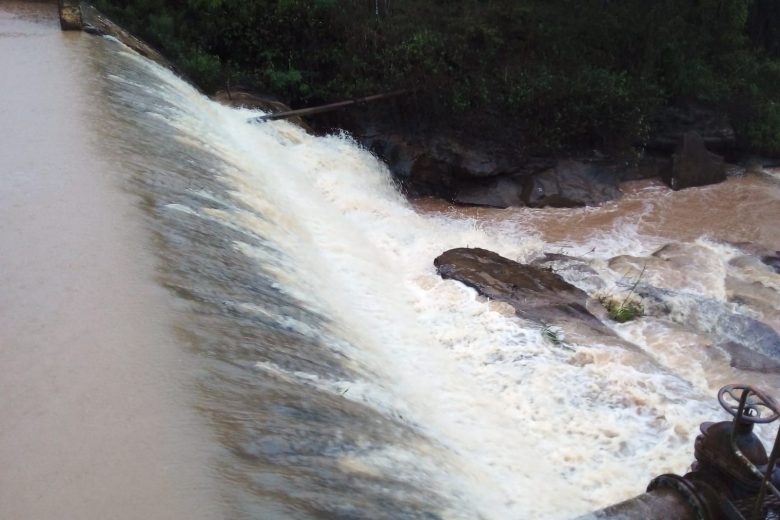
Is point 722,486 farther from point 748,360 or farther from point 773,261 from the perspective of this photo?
point 773,261

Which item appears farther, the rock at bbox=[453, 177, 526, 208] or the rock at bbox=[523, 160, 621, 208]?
the rock at bbox=[453, 177, 526, 208]

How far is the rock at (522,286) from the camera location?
6918 mm

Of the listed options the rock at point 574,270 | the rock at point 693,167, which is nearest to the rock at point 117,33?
the rock at point 574,270

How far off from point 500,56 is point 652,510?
11.8 metres

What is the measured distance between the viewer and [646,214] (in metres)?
11.7

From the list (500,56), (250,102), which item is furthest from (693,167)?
(250,102)

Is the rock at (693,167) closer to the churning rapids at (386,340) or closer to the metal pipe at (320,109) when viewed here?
the churning rapids at (386,340)

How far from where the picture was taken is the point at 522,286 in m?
7.48

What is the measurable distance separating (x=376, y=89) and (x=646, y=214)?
5.59 metres

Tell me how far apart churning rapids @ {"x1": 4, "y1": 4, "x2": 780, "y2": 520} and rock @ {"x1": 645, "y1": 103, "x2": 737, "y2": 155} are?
3.67m

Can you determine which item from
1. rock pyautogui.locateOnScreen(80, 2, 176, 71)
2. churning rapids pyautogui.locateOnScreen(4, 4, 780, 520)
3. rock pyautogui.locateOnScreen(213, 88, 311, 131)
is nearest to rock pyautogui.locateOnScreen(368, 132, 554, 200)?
rock pyautogui.locateOnScreen(213, 88, 311, 131)

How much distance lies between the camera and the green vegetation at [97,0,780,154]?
13.1 meters

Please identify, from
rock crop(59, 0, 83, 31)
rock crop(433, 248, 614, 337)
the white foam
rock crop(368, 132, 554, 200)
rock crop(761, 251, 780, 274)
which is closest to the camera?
the white foam

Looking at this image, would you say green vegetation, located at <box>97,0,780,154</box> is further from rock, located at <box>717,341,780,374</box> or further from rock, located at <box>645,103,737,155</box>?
rock, located at <box>717,341,780,374</box>
